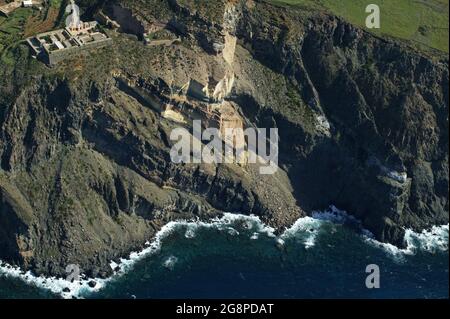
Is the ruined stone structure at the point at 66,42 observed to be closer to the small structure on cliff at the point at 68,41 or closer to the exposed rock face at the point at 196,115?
the small structure on cliff at the point at 68,41

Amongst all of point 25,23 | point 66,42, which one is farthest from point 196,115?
point 25,23

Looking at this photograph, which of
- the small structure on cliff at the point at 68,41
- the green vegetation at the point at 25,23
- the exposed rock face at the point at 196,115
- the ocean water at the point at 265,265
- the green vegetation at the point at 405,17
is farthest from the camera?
the green vegetation at the point at 405,17

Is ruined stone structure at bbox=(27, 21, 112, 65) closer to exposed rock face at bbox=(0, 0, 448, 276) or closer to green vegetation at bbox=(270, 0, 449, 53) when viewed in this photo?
exposed rock face at bbox=(0, 0, 448, 276)

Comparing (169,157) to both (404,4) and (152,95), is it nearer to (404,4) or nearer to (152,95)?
(152,95)

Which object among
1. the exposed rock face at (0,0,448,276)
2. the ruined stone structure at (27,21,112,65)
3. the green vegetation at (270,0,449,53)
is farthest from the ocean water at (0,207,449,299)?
the green vegetation at (270,0,449,53)

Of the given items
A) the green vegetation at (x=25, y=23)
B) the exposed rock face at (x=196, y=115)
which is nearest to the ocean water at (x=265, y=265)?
the exposed rock face at (x=196, y=115)

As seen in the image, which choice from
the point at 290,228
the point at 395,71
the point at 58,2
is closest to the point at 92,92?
the point at 58,2
